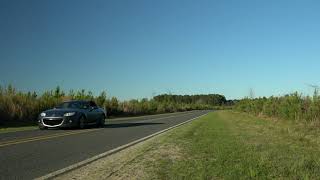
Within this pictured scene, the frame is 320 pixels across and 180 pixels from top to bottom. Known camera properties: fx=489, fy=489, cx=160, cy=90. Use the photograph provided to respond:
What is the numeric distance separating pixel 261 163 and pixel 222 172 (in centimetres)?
137

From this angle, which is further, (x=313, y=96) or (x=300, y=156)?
(x=313, y=96)

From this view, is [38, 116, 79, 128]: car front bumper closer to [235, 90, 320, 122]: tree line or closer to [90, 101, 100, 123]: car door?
[90, 101, 100, 123]: car door

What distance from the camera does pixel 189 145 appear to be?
15352 mm

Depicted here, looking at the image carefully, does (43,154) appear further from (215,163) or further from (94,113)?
(94,113)

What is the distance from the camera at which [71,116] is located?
2309cm

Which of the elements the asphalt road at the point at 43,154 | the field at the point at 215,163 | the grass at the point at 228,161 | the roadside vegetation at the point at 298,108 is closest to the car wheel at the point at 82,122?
the asphalt road at the point at 43,154

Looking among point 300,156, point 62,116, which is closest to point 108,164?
point 300,156

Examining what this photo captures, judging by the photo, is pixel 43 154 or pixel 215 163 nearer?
pixel 215 163

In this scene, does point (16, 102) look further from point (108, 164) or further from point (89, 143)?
point (108, 164)

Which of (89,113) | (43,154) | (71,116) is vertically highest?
(89,113)

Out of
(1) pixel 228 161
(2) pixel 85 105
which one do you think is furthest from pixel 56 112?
(1) pixel 228 161

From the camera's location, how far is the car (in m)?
22.8

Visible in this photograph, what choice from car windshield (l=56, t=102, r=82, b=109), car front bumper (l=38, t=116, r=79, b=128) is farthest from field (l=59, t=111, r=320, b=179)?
car windshield (l=56, t=102, r=82, b=109)

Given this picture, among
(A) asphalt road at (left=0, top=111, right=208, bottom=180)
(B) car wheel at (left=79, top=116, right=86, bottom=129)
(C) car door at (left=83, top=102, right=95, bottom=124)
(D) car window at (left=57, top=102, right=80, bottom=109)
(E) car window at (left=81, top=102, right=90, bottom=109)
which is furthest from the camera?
(E) car window at (left=81, top=102, right=90, bottom=109)
